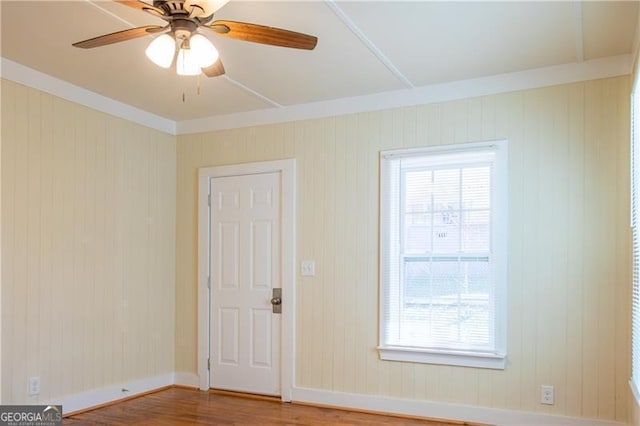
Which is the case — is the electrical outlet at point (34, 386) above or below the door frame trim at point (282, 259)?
below

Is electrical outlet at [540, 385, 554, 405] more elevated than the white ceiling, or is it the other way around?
the white ceiling

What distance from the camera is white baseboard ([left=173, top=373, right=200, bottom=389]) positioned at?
5160 mm

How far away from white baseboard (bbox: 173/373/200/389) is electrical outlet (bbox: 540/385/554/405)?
301 centimetres

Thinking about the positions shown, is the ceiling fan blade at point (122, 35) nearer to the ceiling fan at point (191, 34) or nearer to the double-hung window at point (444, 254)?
the ceiling fan at point (191, 34)

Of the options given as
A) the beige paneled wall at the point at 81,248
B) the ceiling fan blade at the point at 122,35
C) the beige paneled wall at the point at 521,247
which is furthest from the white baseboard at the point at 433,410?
the ceiling fan blade at the point at 122,35

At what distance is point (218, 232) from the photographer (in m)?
5.17

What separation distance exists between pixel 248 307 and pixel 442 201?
200cm

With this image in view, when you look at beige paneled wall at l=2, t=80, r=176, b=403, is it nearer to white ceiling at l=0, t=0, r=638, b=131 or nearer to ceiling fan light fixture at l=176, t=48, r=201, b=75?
white ceiling at l=0, t=0, r=638, b=131

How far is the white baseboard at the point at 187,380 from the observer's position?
203 inches

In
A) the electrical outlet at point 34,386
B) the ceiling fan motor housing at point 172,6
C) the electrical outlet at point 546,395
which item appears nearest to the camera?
the ceiling fan motor housing at point 172,6

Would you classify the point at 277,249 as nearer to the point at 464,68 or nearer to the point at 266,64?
the point at 266,64

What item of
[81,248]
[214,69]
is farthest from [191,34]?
[81,248]

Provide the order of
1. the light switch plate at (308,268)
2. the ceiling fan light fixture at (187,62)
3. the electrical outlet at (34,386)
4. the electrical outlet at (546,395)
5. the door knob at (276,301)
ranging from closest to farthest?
the ceiling fan light fixture at (187,62) < the electrical outlet at (546,395) < the electrical outlet at (34,386) < the light switch plate at (308,268) < the door knob at (276,301)

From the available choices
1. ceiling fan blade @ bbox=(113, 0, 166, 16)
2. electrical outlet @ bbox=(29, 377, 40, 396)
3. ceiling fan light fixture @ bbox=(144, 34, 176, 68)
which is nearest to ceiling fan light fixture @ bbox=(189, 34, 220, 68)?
ceiling fan light fixture @ bbox=(144, 34, 176, 68)
